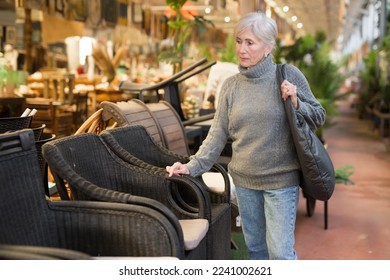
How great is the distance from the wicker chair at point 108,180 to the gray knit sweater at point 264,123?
0.29 m

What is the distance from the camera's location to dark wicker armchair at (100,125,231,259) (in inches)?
113

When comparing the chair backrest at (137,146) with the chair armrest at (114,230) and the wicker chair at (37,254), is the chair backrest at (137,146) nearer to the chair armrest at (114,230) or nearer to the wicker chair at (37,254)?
the chair armrest at (114,230)

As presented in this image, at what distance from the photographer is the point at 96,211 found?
2.23m

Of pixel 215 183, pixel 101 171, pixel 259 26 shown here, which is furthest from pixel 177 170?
pixel 215 183

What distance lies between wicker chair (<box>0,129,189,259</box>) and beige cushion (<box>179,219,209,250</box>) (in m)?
0.15

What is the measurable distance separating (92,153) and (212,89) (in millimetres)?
3597

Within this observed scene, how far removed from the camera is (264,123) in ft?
8.12

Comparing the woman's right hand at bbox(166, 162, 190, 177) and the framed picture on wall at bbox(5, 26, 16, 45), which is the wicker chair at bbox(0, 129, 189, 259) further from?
the framed picture on wall at bbox(5, 26, 16, 45)

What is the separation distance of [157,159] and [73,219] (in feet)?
3.38

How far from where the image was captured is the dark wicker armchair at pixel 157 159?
9.41 feet

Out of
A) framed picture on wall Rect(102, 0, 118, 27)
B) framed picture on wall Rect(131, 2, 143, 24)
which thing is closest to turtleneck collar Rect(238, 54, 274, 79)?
framed picture on wall Rect(102, 0, 118, 27)

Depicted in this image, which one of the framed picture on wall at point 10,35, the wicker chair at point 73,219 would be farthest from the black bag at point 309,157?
the framed picture on wall at point 10,35
